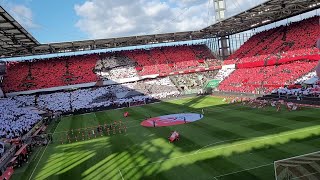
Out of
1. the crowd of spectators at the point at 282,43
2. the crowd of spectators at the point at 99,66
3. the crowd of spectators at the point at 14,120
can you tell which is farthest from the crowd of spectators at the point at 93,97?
the crowd of spectators at the point at 282,43

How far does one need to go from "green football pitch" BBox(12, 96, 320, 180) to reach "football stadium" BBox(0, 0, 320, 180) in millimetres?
88

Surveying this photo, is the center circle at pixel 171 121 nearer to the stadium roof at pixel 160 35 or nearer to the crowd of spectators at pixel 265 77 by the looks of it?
the crowd of spectators at pixel 265 77

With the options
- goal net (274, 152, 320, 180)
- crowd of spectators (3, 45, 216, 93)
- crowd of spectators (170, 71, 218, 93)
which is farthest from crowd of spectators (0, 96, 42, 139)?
crowd of spectators (170, 71, 218, 93)

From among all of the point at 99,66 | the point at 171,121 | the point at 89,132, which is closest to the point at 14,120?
the point at 89,132

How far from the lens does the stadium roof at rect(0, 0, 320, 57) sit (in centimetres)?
4778

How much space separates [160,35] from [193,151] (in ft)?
174

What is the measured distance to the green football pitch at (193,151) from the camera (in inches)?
766

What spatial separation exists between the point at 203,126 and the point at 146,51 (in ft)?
182

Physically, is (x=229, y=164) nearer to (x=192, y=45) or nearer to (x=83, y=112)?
(x=83, y=112)

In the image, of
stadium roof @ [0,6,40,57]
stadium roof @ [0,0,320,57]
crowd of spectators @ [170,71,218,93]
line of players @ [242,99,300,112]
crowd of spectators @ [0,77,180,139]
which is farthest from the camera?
crowd of spectators @ [170,71,218,93]

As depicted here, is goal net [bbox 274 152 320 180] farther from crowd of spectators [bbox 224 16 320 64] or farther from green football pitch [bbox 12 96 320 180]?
crowd of spectators [bbox 224 16 320 64]

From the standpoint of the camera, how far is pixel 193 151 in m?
23.5

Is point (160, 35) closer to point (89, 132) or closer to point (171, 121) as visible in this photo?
point (171, 121)

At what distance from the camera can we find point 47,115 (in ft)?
182
